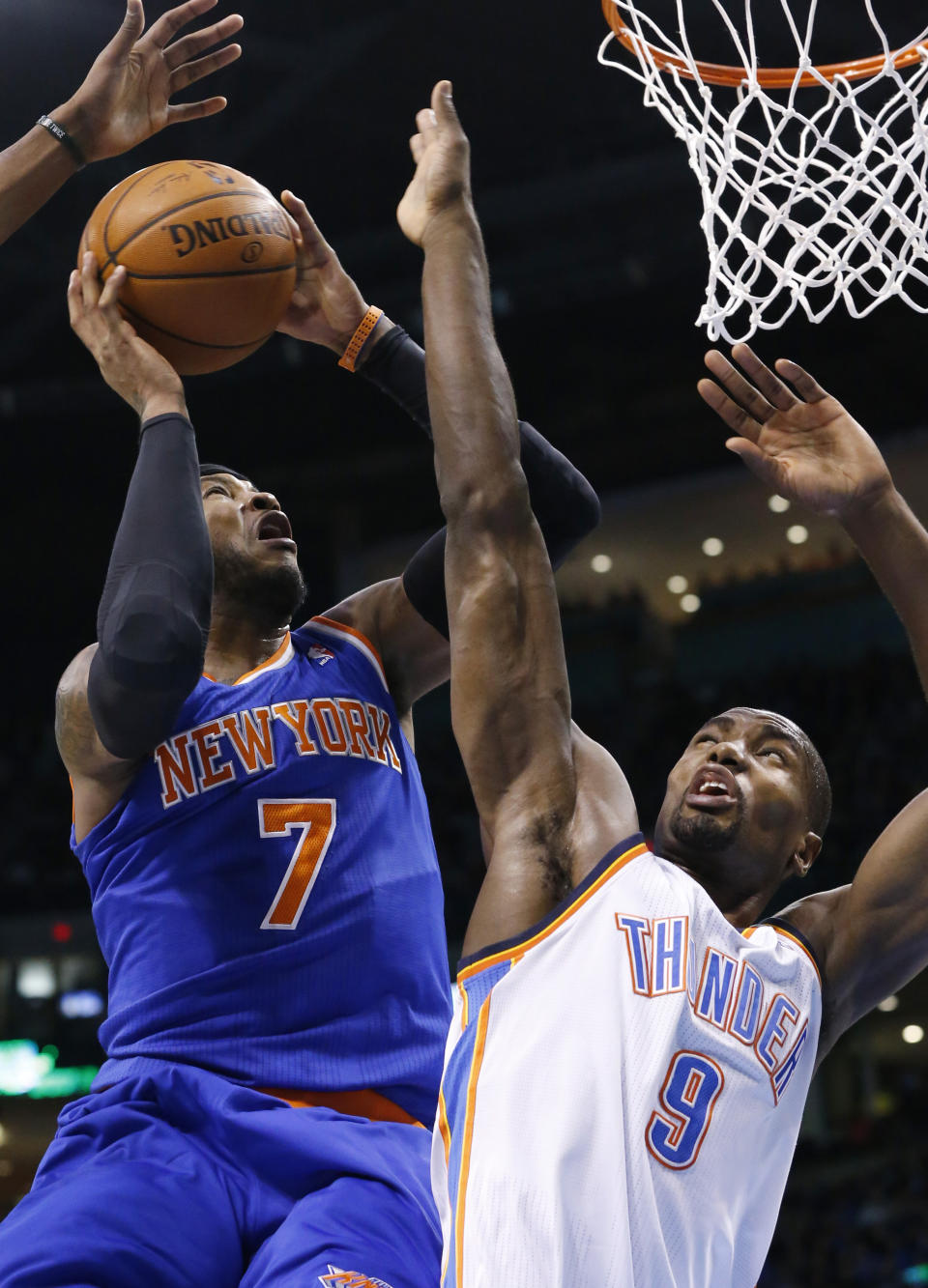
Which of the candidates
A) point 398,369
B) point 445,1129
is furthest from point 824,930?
point 398,369

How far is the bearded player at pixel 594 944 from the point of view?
75.4 inches

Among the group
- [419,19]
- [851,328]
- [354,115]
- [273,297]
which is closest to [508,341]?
[851,328]

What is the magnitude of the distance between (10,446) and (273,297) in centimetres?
1431

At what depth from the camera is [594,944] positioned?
2.05 metres

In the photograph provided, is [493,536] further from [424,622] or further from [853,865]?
[853,865]

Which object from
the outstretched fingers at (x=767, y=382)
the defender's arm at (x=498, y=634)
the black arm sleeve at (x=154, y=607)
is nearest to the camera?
the defender's arm at (x=498, y=634)

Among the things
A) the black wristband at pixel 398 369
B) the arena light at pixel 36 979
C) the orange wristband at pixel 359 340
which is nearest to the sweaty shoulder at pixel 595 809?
the black wristband at pixel 398 369

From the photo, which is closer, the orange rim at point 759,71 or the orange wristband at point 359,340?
the orange wristband at point 359,340

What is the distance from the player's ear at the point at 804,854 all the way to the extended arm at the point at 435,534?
0.71 m

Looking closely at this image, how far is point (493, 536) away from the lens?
7.16 ft

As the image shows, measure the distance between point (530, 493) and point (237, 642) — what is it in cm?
67

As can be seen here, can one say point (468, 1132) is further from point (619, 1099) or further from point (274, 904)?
point (274, 904)

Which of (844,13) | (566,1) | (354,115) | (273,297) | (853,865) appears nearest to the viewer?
(273,297)

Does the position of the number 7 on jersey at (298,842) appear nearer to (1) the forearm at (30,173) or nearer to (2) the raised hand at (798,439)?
(2) the raised hand at (798,439)
